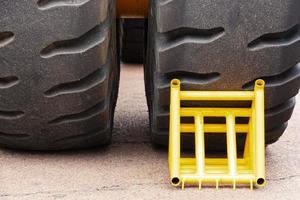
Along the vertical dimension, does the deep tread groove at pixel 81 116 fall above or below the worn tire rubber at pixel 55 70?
below

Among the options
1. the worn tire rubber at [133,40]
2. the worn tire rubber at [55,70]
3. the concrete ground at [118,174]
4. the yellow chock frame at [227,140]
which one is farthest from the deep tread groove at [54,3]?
the worn tire rubber at [133,40]

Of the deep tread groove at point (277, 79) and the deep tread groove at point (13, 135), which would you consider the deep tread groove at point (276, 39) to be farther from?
the deep tread groove at point (13, 135)

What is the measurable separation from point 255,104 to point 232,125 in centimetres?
8

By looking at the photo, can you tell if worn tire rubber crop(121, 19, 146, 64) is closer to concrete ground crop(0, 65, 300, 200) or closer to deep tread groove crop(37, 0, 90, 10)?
concrete ground crop(0, 65, 300, 200)

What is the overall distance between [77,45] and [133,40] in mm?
1534

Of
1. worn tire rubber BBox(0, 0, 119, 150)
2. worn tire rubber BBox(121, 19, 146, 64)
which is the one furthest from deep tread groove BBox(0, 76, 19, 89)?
worn tire rubber BBox(121, 19, 146, 64)

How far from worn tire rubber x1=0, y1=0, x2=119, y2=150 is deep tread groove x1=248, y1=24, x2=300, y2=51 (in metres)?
0.32

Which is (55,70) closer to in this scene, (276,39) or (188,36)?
(188,36)

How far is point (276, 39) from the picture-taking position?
1.27 m

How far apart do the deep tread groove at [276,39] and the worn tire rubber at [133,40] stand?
1315 millimetres

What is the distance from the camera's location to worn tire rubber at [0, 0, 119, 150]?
3.98 ft

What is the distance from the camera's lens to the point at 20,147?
149 cm

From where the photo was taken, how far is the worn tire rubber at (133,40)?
2.68m

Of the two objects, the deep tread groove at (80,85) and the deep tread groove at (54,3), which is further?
the deep tread groove at (80,85)
